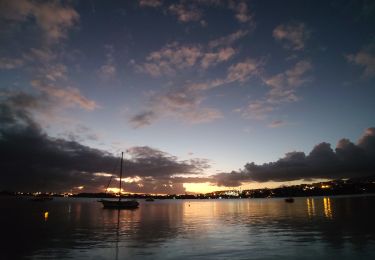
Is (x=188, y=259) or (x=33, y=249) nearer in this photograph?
(x=188, y=259)

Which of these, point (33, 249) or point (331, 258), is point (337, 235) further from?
point (33, 249)

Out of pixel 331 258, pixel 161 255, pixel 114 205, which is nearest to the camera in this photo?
pixel 331 258

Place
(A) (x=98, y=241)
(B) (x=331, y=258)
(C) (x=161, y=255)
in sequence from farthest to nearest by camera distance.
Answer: (A) (x=98, y=241) → (C) (x=161, y=255) → (B) (x=331, y=258)

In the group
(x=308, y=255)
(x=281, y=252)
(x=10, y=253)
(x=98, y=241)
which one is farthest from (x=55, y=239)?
(x=308, y=255)

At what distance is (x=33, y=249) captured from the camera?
1346 inches

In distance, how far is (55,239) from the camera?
139 ft

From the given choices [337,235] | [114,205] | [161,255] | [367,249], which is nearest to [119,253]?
[161,255]

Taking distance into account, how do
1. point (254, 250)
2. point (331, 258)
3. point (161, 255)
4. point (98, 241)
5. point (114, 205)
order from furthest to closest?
point (114, 205)
point (98, 241)
point (254, 250)
point (161, 255)
point (331, 258)

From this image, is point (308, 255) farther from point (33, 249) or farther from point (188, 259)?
point (33, 249)

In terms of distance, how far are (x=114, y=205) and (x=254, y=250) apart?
116m

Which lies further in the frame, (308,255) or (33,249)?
(33,249)

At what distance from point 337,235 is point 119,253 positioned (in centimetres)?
2973

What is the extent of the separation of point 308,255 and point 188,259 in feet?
37.8

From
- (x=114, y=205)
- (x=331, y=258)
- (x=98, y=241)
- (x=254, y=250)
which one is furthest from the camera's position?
(x=114, y=205)
